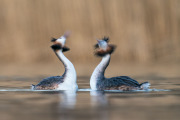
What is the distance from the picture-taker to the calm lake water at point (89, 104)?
6855 mm

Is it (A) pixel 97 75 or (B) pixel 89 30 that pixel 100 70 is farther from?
(B) pixel 89 30

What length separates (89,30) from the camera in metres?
19.7

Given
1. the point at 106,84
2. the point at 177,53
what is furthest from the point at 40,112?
the point at 177,53

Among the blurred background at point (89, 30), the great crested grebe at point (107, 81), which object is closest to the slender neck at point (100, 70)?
the great crested grebe at point (107, 81)

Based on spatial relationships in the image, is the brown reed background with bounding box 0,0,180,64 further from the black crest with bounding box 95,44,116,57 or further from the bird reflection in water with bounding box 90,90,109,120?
the bird reflection in water with bounding box 90,90,109,120

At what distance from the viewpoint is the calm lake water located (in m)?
6.86

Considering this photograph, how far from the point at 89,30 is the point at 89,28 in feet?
0.25

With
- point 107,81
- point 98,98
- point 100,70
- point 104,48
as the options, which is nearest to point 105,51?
point 104,48

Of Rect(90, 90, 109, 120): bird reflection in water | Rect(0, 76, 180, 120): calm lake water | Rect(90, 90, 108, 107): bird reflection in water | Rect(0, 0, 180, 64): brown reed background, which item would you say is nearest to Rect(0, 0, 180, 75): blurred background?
Rect(0, 0, 180, 64): brown reed background

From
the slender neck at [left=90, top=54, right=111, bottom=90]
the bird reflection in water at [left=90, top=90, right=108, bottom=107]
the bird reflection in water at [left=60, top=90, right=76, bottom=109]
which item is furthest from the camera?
the slender neck at [left=90, top=54, right=111, bottom=90]

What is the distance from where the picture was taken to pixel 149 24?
19.6 meters

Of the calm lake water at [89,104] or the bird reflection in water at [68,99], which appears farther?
the bird reflection in water at [68,99]

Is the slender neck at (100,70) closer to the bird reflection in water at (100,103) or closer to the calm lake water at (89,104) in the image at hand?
the calm lake water at (89,104)

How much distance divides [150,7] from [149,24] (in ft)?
1.89
